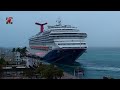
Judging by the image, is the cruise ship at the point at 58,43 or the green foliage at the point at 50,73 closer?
the green foliage at the point at 50,73

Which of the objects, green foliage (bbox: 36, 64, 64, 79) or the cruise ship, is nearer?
green foliage (bbox: 36, 64, 64, 79)

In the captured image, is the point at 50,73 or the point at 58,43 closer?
the point at 50,73

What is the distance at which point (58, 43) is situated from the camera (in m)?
7.72

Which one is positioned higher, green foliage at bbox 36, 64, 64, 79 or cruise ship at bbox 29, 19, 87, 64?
cruise ship at bbox 29, 19, 87, 64

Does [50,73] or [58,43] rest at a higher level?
[58,43]

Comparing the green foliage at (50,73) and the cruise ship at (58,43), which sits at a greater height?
the cruise ship at (58,43)

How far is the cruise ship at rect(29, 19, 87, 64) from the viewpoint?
7.59m

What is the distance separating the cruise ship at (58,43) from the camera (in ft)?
24.9
